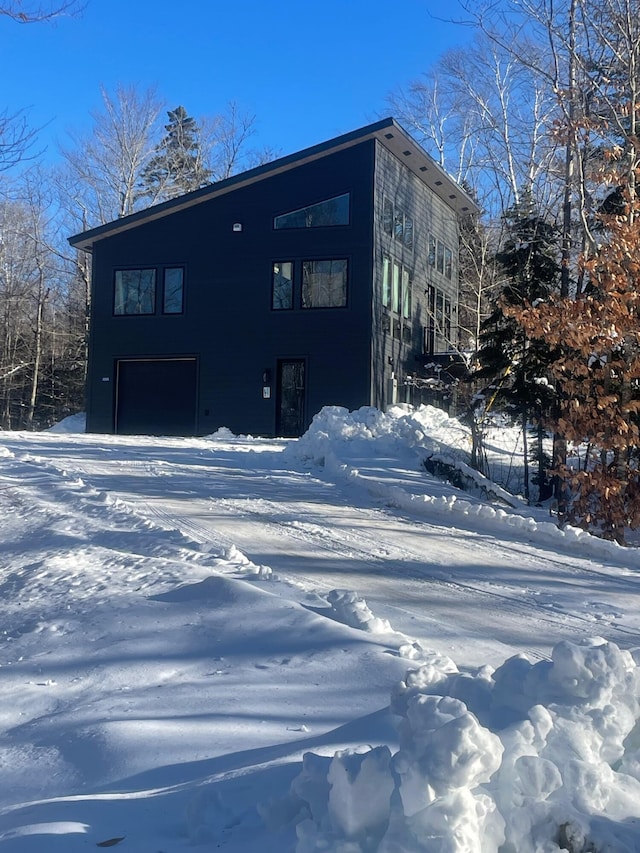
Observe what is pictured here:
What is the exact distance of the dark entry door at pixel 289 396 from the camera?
23.8 m

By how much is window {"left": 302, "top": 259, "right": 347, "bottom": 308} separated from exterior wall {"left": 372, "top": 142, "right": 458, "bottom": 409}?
0.94 m

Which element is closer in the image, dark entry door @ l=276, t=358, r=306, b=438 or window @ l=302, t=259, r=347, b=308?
window @ l=302, t=259, r=347, b=308

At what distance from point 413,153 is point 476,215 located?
7.78m

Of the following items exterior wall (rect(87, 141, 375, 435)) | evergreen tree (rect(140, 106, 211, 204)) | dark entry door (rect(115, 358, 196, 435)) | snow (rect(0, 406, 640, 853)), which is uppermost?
evergreen tree (rect(140, 106, 211, 204))

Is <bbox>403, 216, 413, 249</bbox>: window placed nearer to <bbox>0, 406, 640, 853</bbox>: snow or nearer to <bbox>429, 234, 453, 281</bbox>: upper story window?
<bbox>429, 234, 453, 281</bbox>: upper story window

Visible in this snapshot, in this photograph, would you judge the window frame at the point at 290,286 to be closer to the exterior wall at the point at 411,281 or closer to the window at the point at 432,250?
the exterior wall at the point at 411,281

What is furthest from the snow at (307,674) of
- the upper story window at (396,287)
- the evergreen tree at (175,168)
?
the evergreen tree at (175,168)

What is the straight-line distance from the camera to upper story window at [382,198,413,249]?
2408 cm

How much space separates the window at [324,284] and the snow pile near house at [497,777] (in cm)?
2064

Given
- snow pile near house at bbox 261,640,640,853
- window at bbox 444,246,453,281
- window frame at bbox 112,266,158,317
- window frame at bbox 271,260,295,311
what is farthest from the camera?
window at bbox 444,246,453,281

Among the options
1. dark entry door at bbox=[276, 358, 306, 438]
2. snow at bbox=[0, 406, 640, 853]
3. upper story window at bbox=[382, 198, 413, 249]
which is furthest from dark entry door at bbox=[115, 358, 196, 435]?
snow at bbox=[0, 406, 640, 853]

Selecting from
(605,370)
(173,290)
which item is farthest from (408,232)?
(605,370)

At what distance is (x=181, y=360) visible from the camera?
24.9m

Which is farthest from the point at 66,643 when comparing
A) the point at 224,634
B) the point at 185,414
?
the point at 185,414
